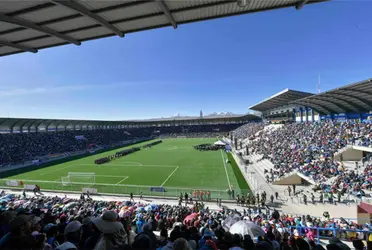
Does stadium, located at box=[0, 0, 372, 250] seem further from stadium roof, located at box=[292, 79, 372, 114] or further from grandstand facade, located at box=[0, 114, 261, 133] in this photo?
grandstand facade, located at box=[0, 114, 261, 133]

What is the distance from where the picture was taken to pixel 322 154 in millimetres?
23281

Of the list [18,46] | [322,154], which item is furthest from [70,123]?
[322,154]

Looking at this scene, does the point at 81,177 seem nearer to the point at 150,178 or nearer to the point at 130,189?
the point at 150,178

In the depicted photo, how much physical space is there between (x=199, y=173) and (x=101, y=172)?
15.0 m

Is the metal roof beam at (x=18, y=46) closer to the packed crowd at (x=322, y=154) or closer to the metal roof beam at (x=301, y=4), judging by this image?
the metal roof beam at (x=301, y=4)

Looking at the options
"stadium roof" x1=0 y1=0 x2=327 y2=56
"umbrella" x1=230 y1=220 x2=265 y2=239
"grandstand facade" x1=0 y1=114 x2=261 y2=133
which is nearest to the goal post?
"stadium roof" x1=0 y1=0 x2=327 y2=56

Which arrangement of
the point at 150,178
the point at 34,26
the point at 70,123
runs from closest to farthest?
the point at 34,26
the point at 150,178
the point at 70,123

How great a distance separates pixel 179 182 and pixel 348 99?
2588 centimetres

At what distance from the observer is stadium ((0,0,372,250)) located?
4535mm

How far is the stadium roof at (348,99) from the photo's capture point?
69.5 feet

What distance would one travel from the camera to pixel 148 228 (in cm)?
463

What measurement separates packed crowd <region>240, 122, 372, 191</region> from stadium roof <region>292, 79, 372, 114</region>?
281 centimetres

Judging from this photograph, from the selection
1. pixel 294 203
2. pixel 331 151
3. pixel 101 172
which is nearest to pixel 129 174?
pixel 101 172

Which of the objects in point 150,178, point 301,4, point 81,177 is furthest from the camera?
point 81,177
